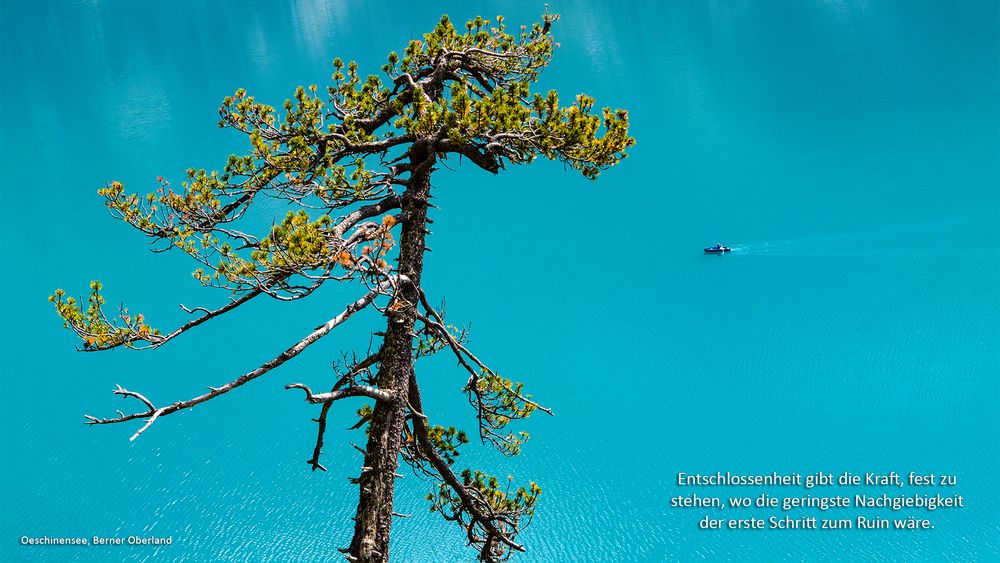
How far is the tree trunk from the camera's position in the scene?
3.11m

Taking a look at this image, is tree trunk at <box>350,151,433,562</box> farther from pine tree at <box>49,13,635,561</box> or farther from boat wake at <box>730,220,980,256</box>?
boat wake at <box>730,220,980,256</box>

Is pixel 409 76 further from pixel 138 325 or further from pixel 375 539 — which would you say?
pixel 375 539

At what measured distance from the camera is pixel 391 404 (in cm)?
320

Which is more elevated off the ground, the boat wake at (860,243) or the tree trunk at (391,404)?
the boat wake at (860,243)

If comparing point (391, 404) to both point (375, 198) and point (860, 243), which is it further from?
point (860, 243)


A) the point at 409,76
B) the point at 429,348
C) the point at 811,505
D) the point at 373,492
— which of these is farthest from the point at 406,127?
the point at 811,505

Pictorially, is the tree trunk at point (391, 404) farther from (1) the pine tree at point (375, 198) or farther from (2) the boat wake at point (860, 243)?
(2) the boat wake at point (860, 243)

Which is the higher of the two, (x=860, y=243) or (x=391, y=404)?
(x=860, y=243)

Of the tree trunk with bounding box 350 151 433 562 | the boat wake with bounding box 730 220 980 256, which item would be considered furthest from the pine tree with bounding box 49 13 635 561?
the boat wake with bounding box 730 220 980 256

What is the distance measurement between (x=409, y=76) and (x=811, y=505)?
22.0 ft

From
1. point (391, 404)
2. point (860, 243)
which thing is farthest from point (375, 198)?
point (860, 243)

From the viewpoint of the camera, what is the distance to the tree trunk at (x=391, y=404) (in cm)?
311

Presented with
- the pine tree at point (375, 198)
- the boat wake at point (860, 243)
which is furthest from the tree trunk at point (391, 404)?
the boat wake at point (860, 243)

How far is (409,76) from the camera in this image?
3750mm
